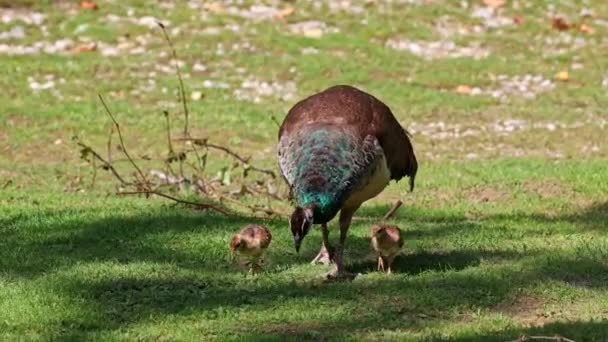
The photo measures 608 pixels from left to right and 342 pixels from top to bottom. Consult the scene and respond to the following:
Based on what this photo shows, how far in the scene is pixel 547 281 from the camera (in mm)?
8977

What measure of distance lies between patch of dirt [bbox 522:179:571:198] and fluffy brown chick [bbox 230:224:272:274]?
4.96 m

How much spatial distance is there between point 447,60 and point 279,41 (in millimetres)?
2573

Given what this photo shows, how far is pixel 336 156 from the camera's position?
28.3 ft

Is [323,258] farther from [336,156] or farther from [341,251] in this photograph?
[336,156]

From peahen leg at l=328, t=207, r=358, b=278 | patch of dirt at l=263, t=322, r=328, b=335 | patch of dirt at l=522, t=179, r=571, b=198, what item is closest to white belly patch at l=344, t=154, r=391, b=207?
peahen leg at l=328, t=207, r=358, b=278

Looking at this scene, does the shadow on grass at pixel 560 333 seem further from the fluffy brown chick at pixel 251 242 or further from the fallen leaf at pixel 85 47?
the fallen leaf at pixel 85 47

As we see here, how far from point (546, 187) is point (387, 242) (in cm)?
504

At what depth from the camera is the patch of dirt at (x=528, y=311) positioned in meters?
8.12

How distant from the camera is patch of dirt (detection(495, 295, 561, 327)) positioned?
812cm

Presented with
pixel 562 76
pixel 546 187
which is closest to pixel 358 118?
pixel 546 187

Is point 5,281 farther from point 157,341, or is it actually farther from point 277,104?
point 277,104

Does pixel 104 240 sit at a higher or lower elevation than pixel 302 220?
lower

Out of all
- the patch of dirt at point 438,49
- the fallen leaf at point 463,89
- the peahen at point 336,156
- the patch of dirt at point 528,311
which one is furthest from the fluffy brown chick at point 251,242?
the patch of dirt at point 438,49

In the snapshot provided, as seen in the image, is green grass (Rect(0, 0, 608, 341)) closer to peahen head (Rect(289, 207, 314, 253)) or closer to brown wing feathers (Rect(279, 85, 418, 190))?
peahen head (Rect(289, 207, 314, 253))
